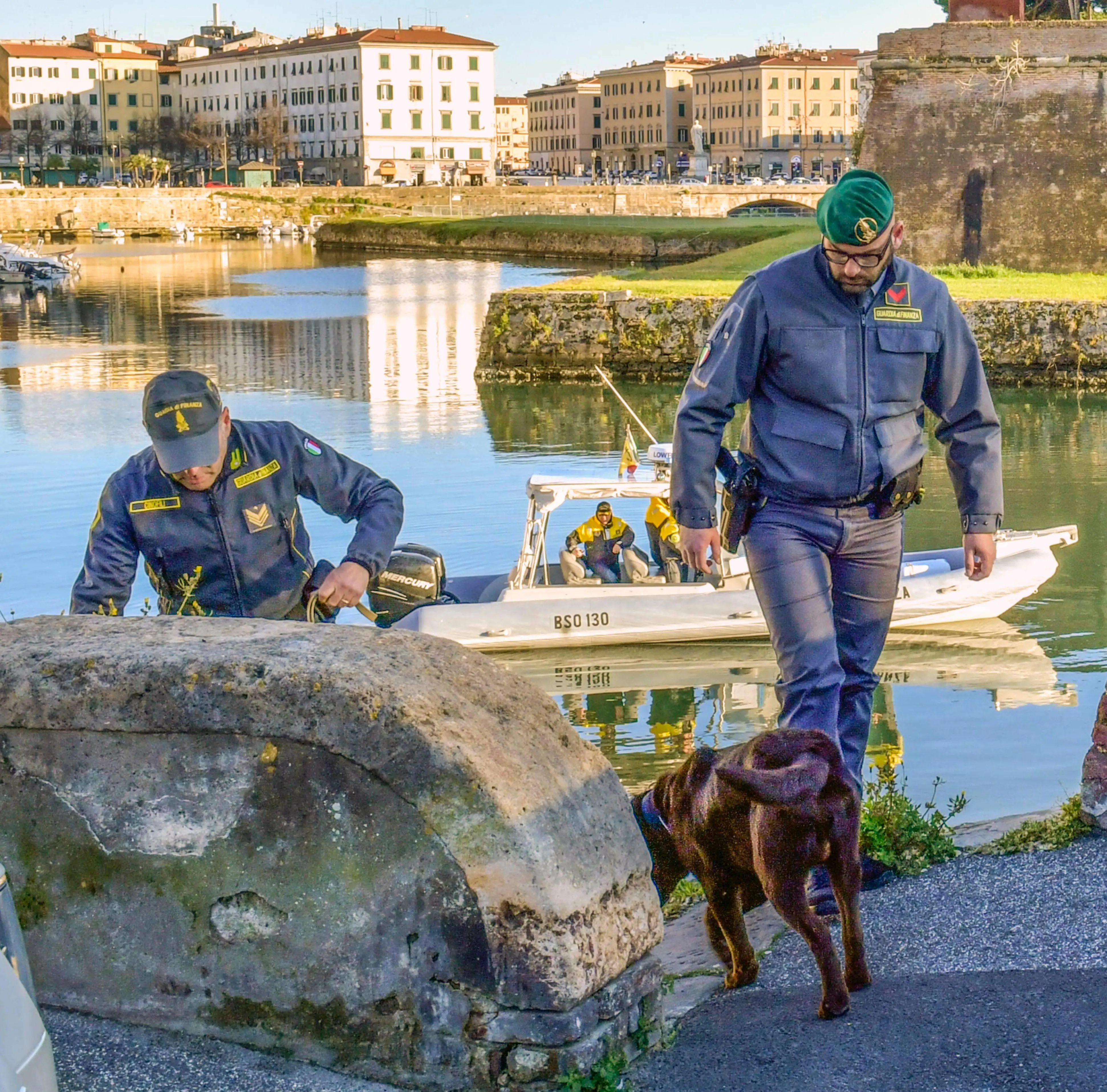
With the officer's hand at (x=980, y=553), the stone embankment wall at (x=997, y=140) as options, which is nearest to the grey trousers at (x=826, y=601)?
the officer's hand at (x=980, y=553)

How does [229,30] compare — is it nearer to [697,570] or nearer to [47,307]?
[47,307]

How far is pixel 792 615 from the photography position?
15.8 ft

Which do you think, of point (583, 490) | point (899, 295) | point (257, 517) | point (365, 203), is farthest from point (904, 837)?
point (365, 203)

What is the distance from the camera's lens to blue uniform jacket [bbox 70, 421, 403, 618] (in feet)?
17.0

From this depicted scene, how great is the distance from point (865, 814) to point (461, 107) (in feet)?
485

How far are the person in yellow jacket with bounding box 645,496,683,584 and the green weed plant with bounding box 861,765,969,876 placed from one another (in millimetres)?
7839

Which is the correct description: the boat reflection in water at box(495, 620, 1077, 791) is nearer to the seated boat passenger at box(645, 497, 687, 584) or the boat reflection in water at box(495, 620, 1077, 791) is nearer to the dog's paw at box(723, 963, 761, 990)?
the seated boat passenger at box(645, 497, 687, 584)

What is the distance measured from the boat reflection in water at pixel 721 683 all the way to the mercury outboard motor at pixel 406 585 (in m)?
0.95

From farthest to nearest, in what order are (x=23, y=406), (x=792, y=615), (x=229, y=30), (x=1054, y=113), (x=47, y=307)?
(x=229, y=30) < (x=47, y=307) < (x=1054, y=113) < (x=23, y=406) < (x=792, y=615)

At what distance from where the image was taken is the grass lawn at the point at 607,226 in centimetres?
6662

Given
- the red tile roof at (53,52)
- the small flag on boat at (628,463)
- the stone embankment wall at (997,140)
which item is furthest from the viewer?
the red tile roof at (53,52)

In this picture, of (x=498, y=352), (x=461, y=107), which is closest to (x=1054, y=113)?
(x=498, y=352)

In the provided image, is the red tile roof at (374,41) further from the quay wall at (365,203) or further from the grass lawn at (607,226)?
the grass lawn at (607,226)

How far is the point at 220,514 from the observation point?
5.19m
